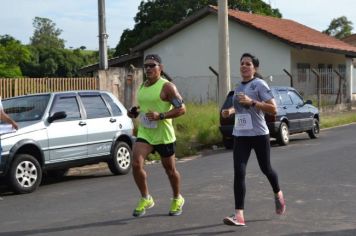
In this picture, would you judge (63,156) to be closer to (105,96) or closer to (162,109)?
(105,96)

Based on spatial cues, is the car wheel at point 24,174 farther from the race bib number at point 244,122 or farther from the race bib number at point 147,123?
the race bib number at point 244,122

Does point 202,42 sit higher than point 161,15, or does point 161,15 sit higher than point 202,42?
point 161,15

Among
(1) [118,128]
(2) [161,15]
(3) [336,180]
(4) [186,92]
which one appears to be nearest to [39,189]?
(1) [118,128]

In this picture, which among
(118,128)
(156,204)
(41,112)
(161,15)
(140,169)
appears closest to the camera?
(140,169)

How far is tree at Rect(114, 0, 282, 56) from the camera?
153ft

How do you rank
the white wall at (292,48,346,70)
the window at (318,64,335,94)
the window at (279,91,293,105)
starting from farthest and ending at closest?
the white wall at (292,48,346,70) → the window at (318,64,335,94) → the window at (279,91,293,105)

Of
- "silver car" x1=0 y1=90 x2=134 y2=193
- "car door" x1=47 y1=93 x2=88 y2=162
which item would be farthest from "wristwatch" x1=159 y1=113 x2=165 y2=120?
"car door" x1=47 y1=93 x2=88 y2=162

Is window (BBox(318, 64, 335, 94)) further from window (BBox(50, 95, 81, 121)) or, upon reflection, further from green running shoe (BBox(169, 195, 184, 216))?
green running shoe (BBox(169, 195, 184, 216))

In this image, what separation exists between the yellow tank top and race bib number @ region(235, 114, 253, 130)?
0.89 m

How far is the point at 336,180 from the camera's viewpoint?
9.90 meters

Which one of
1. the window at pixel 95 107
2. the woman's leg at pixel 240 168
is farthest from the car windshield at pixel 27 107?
the woman's leg at pixel 240 168

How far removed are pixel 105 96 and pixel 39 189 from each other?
2.40 meters

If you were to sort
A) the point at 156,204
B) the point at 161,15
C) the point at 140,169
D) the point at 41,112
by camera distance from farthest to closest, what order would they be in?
1. the point at 161,15
2. the point at 41,112
3. the point at 156,204
4. the point at 140,169

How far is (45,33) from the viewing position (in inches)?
4360
